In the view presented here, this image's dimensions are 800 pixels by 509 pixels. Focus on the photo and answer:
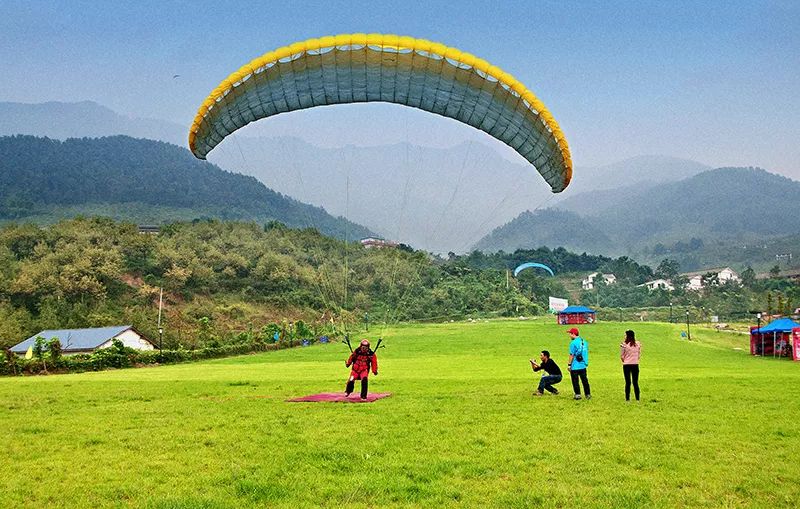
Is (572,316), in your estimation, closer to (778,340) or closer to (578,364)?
(778,340)

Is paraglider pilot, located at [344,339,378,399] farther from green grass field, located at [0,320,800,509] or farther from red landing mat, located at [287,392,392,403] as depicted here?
green grass field, located at [0,320,800,509]

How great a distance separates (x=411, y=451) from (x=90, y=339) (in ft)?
139

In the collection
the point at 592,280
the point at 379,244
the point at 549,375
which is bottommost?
the point at 549,375

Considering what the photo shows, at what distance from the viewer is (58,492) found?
19.5ft

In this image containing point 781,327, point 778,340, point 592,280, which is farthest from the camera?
point 592,280

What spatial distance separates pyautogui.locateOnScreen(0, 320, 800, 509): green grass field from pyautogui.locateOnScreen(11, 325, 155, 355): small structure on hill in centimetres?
3200

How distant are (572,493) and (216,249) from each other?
249 feet

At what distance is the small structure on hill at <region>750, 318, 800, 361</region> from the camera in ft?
103

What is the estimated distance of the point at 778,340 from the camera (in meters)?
33.5

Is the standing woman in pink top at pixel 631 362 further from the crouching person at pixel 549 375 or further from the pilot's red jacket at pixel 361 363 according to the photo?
the pilot's red jacket at pixel 361 363

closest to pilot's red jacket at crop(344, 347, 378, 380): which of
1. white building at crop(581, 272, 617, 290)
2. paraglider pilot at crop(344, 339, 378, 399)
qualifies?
paraglider pilot at crop(344, 339, 378, 399)

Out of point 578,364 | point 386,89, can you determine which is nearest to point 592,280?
point 386,89

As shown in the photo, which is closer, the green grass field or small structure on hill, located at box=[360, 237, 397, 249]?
the green grass field

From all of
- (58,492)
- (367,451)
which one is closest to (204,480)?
(58,492)
